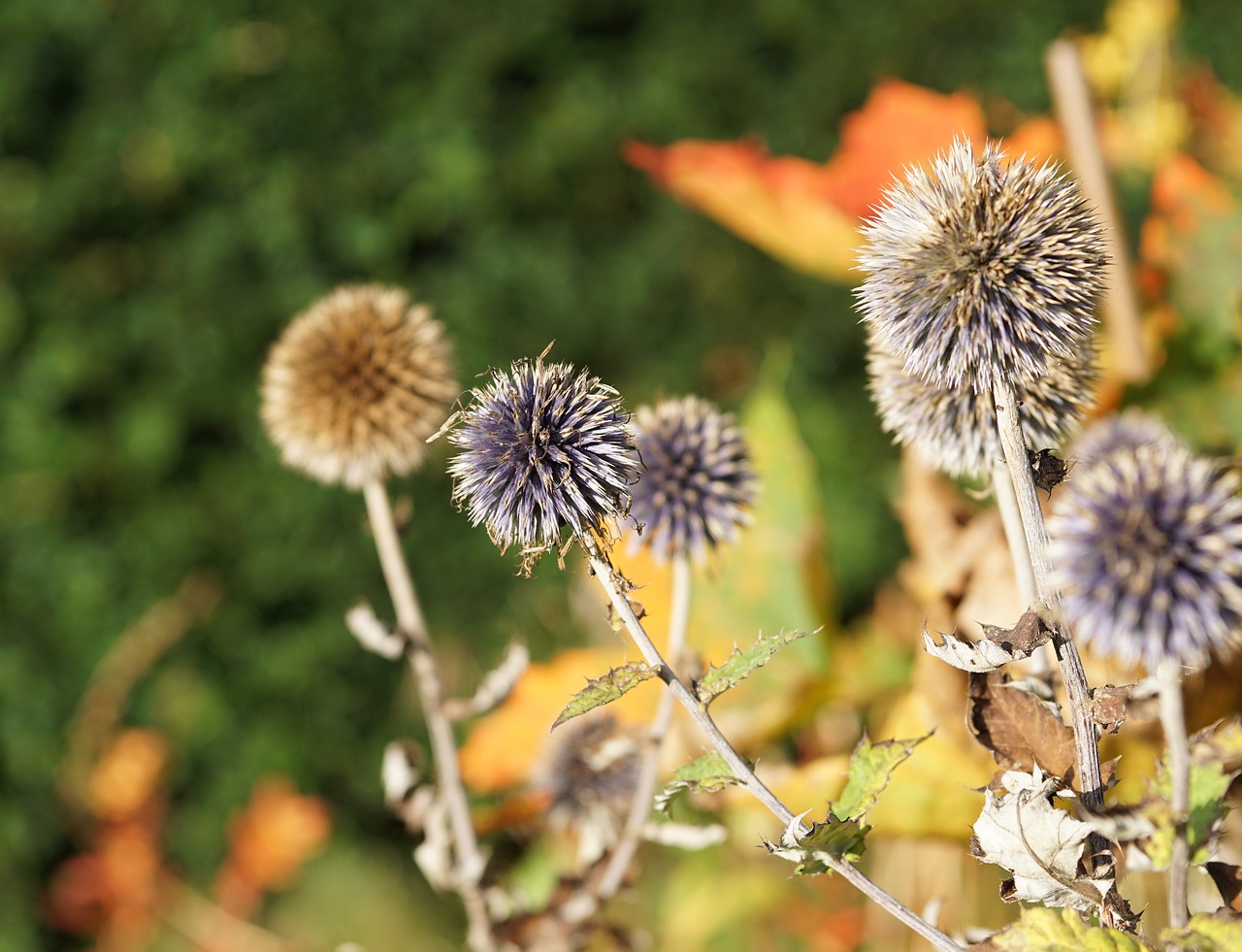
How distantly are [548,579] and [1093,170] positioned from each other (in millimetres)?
1223

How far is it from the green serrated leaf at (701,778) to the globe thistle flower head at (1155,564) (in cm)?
17

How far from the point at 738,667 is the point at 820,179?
0.65m

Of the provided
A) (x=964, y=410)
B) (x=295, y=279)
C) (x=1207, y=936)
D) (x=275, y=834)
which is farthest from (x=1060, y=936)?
(x=295, y=279)

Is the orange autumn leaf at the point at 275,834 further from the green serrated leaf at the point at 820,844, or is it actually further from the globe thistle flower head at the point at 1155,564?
the globe thistle flower head at the point at 1155,564

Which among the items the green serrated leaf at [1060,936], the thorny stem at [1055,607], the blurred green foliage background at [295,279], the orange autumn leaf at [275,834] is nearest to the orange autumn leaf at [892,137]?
the thorny stem at [1055,607]

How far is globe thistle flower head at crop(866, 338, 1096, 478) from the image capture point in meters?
0.54

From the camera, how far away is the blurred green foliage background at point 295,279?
1934mm

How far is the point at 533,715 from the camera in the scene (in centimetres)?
90

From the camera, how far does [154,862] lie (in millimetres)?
1851

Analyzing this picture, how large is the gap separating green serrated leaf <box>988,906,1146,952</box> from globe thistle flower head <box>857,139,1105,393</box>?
218 mm

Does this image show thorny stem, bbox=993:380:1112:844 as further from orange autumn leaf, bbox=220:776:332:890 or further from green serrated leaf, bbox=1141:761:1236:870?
orange autumn leaf, bbox=220:776:332:890

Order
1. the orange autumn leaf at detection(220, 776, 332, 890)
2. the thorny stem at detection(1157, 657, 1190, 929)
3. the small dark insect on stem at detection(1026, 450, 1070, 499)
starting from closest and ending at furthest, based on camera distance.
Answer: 1. the thorny stem at detection(1157, 657, 1190, 929)
2. the small dark insect on stem at detection(1026, 450, 1070, 499)
3. the orange autumn leaf at detection(220, 776, 332, 890)

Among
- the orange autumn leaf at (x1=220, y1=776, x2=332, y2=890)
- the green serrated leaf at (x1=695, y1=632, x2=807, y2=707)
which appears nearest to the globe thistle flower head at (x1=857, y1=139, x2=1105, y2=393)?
the green serrated leaf at (x1=695, y1=632, x2=807, y2=707)

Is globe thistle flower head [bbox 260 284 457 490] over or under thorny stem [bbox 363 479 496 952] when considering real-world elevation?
over
